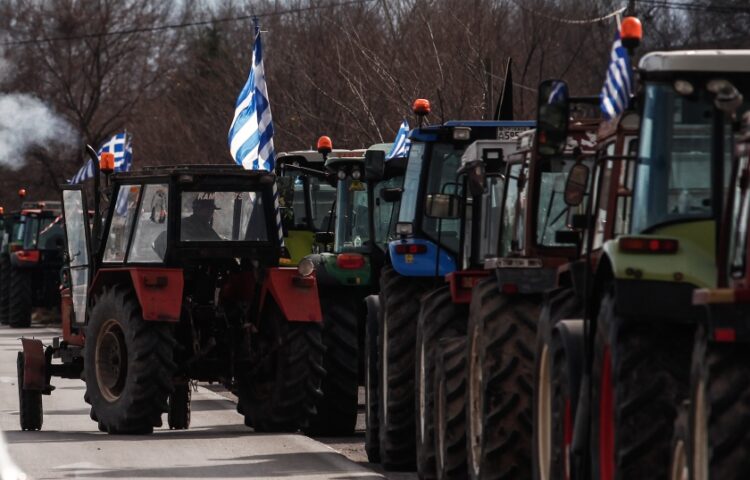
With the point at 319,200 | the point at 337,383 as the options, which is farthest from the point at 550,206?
the point at 319,200

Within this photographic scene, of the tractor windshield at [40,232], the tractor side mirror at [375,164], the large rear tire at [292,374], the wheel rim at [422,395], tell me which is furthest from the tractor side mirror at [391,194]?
the tractor windshield at [40,232]

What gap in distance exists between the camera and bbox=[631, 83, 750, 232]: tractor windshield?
340 inches

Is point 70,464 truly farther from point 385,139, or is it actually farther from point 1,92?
point 1,92

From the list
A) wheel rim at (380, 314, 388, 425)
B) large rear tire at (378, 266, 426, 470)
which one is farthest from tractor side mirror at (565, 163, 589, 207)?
wheel rim at (380, 314, 388, 425)

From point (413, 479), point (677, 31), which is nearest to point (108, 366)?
point (413, 479)

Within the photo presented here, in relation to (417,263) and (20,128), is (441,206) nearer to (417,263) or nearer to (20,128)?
(417,263)

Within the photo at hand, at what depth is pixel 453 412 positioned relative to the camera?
12141 mm

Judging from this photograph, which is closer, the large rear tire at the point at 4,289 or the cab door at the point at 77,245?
the cab door at the point at 77,245

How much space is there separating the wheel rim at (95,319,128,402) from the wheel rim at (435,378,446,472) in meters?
4.95

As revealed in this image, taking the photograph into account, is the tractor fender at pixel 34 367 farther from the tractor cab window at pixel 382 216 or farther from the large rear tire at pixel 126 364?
the tractor cab window at pixel 382 216

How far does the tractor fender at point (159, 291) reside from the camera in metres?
16.5

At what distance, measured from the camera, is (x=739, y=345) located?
7285 mm

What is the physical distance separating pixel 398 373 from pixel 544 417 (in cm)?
399

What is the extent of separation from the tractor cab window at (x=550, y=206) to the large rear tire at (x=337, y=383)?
5.43 m
